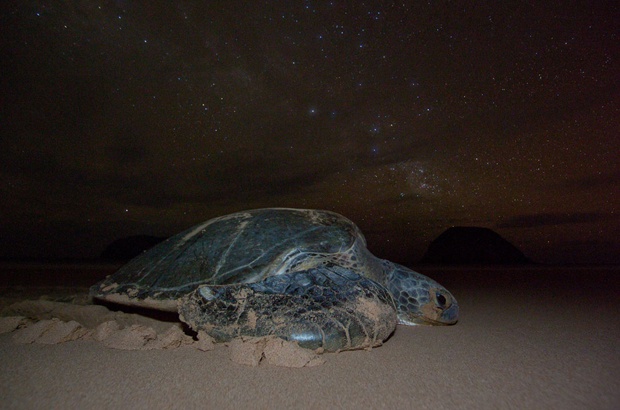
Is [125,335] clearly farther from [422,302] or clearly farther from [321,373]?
[422,302]

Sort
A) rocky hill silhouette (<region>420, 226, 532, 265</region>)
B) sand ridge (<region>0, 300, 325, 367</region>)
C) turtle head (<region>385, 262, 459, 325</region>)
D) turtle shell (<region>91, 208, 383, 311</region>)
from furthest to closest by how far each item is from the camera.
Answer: rocky hill silhouette (<region>420, 226, 532, 265</region>)
turtle head (<region>385, 262, 459, 325</region>)
turtle shell (<region>91, 208, 383, 311</region>)
sand ridge (<region>0, 300, 325, 367</region>)

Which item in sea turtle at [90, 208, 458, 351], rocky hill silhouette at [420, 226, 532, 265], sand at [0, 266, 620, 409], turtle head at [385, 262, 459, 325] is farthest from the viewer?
rocky hill silhouette at [420, 226, 532, 265]

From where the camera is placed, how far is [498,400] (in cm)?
102

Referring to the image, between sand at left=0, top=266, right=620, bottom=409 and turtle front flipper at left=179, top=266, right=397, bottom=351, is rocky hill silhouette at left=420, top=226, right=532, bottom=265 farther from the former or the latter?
turtle front flipper at left=179, top=266, right=397, bottom=351

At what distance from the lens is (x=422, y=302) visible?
7.51 feet

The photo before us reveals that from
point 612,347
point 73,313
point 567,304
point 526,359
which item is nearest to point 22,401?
point 73,313

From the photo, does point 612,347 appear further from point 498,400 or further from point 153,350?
point 153,350

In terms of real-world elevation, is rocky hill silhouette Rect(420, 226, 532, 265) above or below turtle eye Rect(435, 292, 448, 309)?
below

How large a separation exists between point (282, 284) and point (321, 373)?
0.64 meters

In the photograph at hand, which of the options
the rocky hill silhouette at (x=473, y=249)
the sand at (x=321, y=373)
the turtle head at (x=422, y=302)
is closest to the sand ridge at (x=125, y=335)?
the sand at (x=321, y=373)

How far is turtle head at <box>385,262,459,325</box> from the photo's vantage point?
88.2 inches

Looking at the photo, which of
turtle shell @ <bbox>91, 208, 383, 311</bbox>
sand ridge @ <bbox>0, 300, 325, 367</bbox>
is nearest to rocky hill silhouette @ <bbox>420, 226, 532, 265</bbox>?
turtle shell @ <bbox>91, 208, 383, 311</bbox>

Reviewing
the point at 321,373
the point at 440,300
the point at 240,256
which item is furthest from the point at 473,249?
the point at 321,373

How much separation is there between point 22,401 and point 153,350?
0.59 meters
